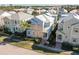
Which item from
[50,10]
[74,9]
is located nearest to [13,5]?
[50,10]

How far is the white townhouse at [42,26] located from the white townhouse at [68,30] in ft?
0.32

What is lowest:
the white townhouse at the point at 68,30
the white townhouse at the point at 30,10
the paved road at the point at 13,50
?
the paved road at the point at 13,50

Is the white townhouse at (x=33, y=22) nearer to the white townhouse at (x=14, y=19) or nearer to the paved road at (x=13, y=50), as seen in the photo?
the white townhouse at (x=14, y=19)

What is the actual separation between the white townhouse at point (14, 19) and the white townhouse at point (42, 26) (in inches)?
3.3

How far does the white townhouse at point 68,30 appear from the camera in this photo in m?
3.38

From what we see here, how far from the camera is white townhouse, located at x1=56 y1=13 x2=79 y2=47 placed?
3.38m

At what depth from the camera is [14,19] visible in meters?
3.45

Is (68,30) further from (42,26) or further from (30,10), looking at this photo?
(30,10)

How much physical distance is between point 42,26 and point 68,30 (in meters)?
0.28

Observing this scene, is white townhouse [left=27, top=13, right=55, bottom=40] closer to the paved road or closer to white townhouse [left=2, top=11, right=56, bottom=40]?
white townhouse [left=2, top=11, right=56, bottom=40]

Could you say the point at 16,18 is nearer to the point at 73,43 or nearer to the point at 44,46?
the point at 44,46

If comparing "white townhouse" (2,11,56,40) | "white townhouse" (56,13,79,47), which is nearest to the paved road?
"white townhouse" (2,11,56,40)

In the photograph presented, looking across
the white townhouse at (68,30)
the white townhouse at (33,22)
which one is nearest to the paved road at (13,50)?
the white townhouse at (33,22)

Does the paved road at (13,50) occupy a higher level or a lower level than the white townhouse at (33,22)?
lower
